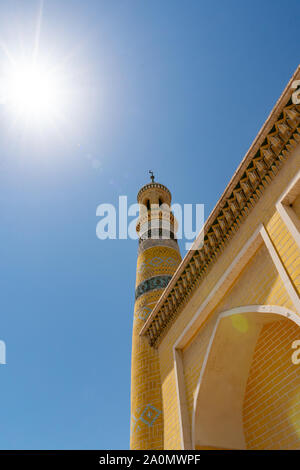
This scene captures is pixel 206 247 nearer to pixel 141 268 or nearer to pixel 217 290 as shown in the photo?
pixel 217 290

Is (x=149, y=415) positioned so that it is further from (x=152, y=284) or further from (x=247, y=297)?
(x=247, y=297)

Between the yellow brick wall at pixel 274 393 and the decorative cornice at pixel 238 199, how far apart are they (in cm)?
159

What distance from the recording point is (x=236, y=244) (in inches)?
203

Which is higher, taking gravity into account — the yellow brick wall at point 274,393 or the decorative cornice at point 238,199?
the decorative cornice at point 238,199

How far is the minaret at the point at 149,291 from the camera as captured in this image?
642cm

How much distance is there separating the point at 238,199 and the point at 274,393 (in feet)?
9.60

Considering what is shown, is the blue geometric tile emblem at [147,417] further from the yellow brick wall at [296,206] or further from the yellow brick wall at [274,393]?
the yellow brick wall at [296,206]

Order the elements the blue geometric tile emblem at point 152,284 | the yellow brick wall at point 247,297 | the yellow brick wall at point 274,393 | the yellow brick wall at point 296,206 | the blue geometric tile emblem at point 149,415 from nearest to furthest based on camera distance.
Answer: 1. the yellow brick wall at point 296,206
2. the yellow brick wall at point 247,297
3. the yellow brick wall at point 274,393
4. the blue geometric tile emblem at point 149,415
5. the blue geometric tile emblem at point 152,284

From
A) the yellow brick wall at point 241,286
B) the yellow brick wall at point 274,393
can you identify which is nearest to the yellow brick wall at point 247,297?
the yellow brick wall at point 241,286

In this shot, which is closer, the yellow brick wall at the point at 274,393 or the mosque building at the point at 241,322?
the mosque building at the point at 241,322

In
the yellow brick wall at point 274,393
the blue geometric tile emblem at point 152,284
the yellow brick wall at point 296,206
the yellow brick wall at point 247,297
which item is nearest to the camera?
the yellow brick wall at point 296,206

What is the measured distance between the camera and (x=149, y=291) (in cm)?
893
